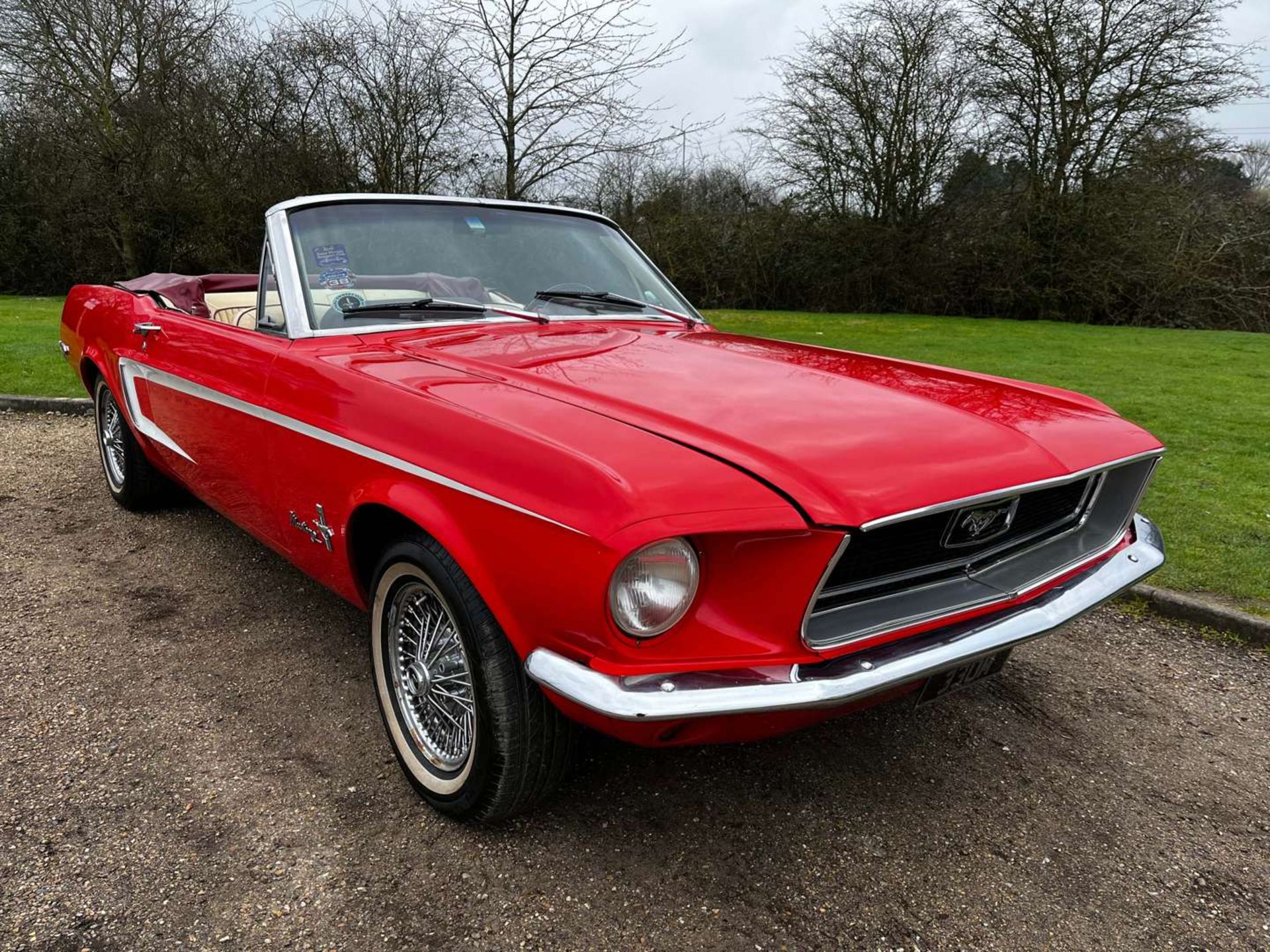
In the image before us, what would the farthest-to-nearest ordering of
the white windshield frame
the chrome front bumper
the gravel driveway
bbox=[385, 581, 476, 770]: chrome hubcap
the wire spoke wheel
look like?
the wire spoke wheel, the white windshield frame, bbox=[385, 581, 476, 770]: chrome hubcap, the gravel driveway, the chrome front bumper

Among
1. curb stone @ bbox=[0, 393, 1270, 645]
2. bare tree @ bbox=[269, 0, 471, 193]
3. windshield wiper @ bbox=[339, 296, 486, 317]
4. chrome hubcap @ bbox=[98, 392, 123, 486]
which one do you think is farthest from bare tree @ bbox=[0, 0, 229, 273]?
curb stone @ bbox=[0, 393, 1270, 645]

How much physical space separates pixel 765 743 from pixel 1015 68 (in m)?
21.3

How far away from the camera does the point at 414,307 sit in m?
2.83

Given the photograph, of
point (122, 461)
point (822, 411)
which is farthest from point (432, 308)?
point (122, 461)

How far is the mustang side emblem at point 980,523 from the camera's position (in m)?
1.95

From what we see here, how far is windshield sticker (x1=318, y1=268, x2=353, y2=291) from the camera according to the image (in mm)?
2807

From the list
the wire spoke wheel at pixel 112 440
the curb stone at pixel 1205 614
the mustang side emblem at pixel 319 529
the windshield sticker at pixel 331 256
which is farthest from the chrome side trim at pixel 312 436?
the curb stone at pixel 1205 614

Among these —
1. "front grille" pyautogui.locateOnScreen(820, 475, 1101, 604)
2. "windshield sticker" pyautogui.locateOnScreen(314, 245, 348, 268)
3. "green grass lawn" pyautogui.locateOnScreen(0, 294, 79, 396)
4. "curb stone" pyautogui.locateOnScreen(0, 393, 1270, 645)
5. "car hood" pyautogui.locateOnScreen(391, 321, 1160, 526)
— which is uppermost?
"windshield sticker" pyautogui.locateOnScreen(314, 245, 348, 268)

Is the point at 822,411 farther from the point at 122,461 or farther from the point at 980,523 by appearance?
the point at 122,461

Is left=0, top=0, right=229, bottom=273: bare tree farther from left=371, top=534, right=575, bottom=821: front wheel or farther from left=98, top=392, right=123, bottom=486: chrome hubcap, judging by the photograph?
left=371, top=534, right=575, bottom=821: front wheel

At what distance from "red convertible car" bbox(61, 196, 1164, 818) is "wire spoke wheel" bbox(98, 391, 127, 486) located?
1612 millimetres

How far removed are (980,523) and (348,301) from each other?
2027 millimetres

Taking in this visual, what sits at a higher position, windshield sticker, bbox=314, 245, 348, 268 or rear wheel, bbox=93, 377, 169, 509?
windshield sticker, bbox=314, 245, 348, 268

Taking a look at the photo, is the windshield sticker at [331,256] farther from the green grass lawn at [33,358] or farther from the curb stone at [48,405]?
the green grass lawn at [33,358]
